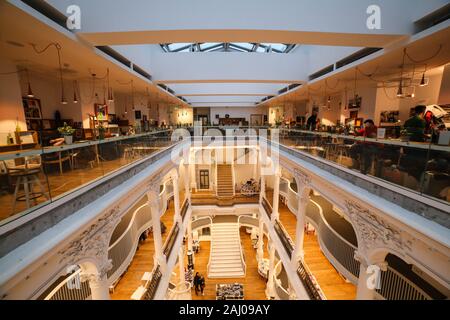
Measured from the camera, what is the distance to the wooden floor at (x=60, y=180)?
8.00 feet

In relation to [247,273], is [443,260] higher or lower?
higher

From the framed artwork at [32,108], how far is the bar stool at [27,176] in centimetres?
658

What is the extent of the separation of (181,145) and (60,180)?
7.92m

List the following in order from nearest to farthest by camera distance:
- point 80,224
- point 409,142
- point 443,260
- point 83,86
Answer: point 443,260, point 80,224, point 409,142, point 83,86

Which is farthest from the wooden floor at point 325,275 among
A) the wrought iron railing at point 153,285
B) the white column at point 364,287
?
the wrought iron railing at point 153,285

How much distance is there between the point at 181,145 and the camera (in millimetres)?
11078

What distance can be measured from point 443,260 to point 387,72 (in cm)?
688

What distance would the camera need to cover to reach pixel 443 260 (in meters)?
2.56

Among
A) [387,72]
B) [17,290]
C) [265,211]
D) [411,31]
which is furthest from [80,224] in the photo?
[265,211]

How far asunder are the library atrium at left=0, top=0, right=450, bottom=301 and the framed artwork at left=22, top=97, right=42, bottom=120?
53 mm

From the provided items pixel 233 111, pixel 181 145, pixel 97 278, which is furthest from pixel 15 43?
pixel 233 111

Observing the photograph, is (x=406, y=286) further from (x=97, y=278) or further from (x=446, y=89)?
(x=446, y=89)

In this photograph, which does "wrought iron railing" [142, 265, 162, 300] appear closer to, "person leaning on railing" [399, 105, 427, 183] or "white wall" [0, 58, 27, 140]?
"white wall" [0, 58, 27, 140]

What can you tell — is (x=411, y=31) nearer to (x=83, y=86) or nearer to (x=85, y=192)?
(x=85, y=192)
